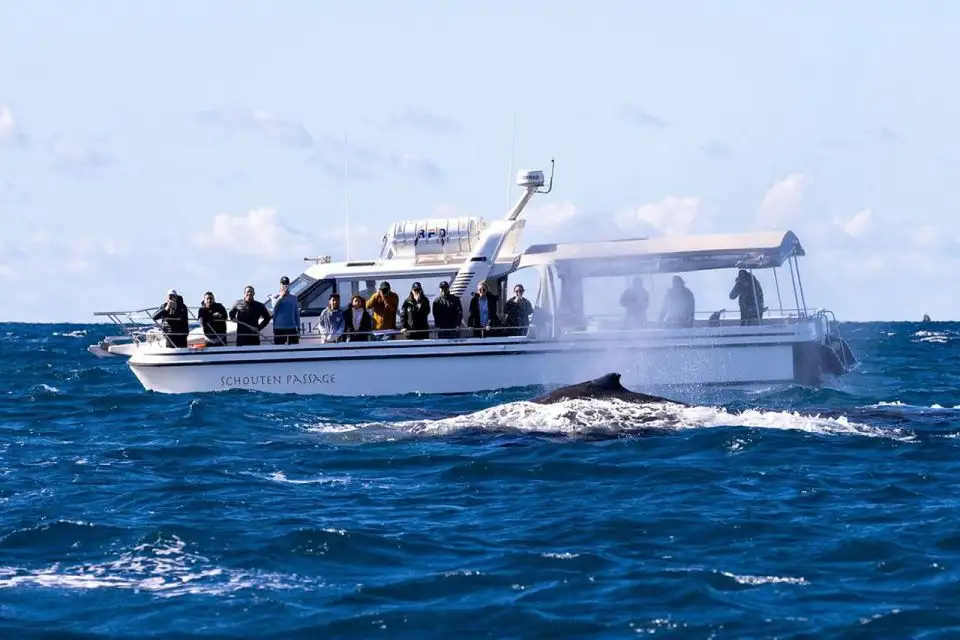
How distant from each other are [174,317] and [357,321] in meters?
4.09

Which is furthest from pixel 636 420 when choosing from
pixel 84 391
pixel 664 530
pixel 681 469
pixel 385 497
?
pixel 84 391

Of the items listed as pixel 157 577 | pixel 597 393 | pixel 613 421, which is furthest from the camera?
pixel 597 393

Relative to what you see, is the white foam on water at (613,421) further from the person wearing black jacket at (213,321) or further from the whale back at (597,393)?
the person wearing black jacket at (213,321)

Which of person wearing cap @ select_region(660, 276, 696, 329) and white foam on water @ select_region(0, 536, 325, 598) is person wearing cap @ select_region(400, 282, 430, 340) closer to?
person wearing cap @ select_region(660, 276, 696, 329)

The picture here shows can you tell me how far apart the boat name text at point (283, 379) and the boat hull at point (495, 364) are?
2cm

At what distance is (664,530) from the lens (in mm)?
13156

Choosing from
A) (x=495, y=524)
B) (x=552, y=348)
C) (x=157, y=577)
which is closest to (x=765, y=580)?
(x=495, y=524)

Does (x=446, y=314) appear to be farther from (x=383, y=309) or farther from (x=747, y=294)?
(x=747, y=294)

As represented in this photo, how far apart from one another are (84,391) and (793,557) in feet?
80.7

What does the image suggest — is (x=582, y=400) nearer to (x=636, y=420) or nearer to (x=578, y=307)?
(x=636, y=420)

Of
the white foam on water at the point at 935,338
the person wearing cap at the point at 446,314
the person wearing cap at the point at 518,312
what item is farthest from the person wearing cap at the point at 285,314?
the white foam on water at the point at 935,338

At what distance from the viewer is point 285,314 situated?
99.2 ft

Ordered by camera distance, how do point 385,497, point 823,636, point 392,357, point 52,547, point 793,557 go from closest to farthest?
1. point 823,636
2. point 793,557
3. point 52,547
4. point 385,497
5. point 392,357

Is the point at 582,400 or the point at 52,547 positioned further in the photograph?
the point at 582,400
